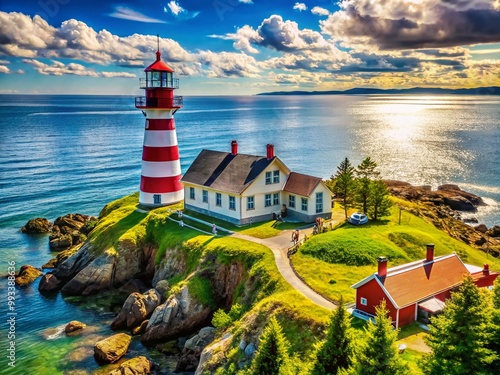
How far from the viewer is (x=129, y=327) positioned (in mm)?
31391

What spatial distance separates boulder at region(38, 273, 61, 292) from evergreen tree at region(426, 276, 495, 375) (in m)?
31.8

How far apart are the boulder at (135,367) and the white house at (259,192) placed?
16598mm

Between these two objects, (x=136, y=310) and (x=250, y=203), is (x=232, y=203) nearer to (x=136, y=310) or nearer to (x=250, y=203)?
(x=250, y=203)

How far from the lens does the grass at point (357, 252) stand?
28.3 m

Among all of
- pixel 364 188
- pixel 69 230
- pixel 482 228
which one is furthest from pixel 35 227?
pixel 482 228

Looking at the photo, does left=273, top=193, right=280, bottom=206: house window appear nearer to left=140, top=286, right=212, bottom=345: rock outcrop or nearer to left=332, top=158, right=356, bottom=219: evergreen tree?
left=332, top=158, right=356, bottom=219: evergreen tree

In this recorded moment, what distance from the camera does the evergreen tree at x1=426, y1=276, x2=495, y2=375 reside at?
15250 mm

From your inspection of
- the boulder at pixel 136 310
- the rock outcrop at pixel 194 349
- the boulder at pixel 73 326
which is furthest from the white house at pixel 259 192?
the boulder at pixel 73 326

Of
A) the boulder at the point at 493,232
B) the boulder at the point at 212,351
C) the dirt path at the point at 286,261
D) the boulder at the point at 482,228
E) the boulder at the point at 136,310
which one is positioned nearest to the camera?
the boulder at the point at 212,351

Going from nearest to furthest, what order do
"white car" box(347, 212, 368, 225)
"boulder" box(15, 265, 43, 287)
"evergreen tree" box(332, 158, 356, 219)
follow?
1. "white car" box(347, 212, 368, 225)
2. "boulder" box(15, 265, 43, 287)
3. "evergreen tree" box(332, 158, 356, 219)

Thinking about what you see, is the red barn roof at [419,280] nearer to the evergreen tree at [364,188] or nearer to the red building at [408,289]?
the red building at [408,289]

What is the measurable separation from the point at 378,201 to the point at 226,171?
1414 centimetres

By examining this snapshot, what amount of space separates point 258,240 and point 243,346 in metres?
13.3

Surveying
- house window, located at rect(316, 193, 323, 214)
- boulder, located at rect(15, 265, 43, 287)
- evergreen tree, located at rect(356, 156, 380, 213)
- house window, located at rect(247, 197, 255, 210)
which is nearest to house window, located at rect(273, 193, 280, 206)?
house window, located at rect(247, 197, 255, 210)
